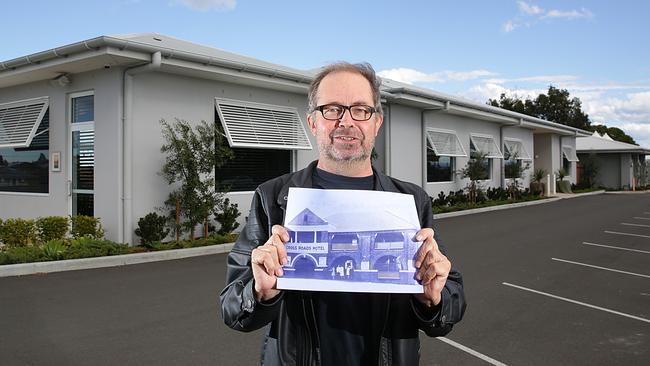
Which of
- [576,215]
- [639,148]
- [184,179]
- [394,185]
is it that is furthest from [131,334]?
[639,148]

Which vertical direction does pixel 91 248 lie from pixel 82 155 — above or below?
below

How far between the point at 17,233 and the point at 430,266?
32.9ft

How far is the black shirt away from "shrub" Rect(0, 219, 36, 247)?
9621 millimetres

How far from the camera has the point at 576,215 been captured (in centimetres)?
1845

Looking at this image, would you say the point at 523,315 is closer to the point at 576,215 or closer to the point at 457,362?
the point at 457,362

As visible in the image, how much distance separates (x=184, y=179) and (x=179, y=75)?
2489 mm

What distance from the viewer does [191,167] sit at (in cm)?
1035

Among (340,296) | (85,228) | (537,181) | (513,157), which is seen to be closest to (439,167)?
(513,157)

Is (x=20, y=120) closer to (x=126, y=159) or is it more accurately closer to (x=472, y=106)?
(x=126, y=159)

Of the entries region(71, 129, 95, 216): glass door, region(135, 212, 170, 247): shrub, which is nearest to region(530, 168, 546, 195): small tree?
region(135, 212, 170, 247): shrub

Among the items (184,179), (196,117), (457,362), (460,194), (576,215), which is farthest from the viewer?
(460,194)

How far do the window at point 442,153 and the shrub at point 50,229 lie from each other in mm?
13513

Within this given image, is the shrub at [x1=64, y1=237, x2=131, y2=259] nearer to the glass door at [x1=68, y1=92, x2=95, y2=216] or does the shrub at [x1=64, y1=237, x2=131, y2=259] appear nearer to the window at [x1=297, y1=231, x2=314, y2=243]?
the glass door at [x1=68, y1=92, x2=95, y2=216]

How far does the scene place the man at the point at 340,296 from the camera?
1645mm
